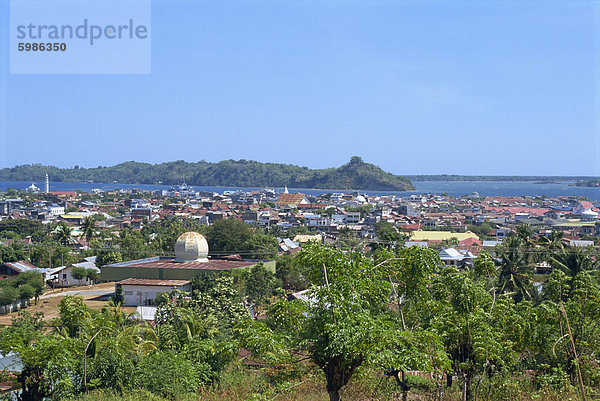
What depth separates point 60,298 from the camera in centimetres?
2898

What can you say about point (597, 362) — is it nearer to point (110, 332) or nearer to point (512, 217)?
point (110, 332)

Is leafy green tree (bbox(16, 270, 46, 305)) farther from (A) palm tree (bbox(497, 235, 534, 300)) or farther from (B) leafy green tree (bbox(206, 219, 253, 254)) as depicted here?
(A) palm tree (bbox(497, 235, 534, 300))

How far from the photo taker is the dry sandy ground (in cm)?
→ 2520

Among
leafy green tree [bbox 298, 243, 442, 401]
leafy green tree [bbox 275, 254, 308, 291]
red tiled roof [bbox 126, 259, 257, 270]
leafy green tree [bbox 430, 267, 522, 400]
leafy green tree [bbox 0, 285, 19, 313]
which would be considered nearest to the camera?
leafy green tree [bbox 298, 243, 442, 401]

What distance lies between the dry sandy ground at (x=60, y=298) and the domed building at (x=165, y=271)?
0.98m

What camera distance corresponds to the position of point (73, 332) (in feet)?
38.8

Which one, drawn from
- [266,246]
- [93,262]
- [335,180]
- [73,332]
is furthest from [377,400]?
[335,180]

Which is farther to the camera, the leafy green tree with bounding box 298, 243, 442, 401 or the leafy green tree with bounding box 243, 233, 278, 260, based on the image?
the leafy green tree with bounding box 243, 233, 278, 260

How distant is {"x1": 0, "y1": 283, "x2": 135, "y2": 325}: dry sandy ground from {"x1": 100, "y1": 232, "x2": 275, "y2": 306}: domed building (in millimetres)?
984

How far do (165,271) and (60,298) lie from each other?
20.0 feet

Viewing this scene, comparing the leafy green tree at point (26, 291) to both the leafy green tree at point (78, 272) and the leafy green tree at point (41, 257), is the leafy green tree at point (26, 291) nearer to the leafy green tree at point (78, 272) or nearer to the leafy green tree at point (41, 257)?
the leafy green tree at point (78, 272)

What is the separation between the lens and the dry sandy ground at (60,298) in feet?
82.7

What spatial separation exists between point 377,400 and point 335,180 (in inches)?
6960

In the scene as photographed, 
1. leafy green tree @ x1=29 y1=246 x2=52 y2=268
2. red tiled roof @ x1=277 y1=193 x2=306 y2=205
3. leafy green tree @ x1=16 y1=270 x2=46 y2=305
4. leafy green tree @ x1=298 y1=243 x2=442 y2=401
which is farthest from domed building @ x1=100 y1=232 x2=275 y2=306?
red tiled roof @ x1=277 y1=193 x2=306 y2=205
